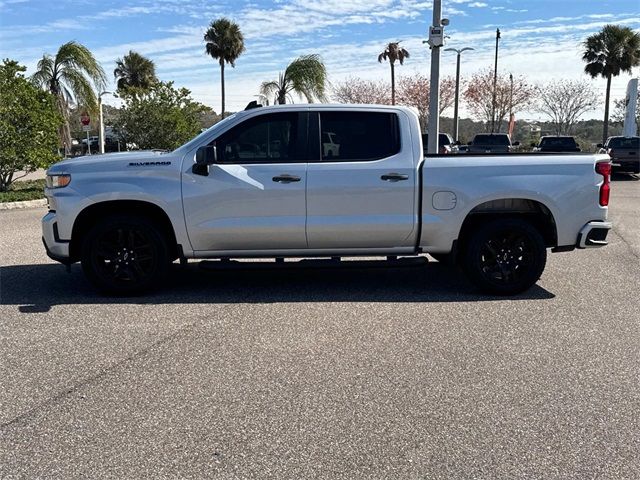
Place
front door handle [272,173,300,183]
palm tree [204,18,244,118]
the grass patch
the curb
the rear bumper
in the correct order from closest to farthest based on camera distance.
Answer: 1. front door handle [272,173,300,183]
2. the rear bumper
3. the curb
4. the grass patch
5. palm tree [204,18,244,118]

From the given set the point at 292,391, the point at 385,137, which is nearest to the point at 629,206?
the point at 385,137

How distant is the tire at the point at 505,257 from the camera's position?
647cm

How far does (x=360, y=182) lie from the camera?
20.5 ft

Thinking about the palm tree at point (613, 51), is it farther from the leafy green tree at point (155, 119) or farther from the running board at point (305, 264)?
the running board at point (305, 264)

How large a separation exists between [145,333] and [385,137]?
3146mm

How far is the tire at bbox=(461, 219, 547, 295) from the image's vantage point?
21.2ft

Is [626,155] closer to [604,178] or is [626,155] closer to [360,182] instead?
[604,178]

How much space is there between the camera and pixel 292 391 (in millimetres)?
4074

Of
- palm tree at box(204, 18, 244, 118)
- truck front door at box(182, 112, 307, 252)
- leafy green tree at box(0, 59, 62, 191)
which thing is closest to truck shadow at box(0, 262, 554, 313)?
truck front door at box(182, 112, 307, 252)

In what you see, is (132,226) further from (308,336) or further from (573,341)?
(573,341)

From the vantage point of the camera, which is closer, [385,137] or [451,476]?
[451,476]

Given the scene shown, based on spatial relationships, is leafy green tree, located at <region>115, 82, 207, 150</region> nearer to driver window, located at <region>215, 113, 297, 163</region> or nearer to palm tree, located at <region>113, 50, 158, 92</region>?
driver window, located at <region>215, 113, 297, 163</region>

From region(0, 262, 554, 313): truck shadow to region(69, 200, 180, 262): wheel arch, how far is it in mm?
494

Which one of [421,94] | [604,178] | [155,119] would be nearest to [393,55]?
[421,94]
